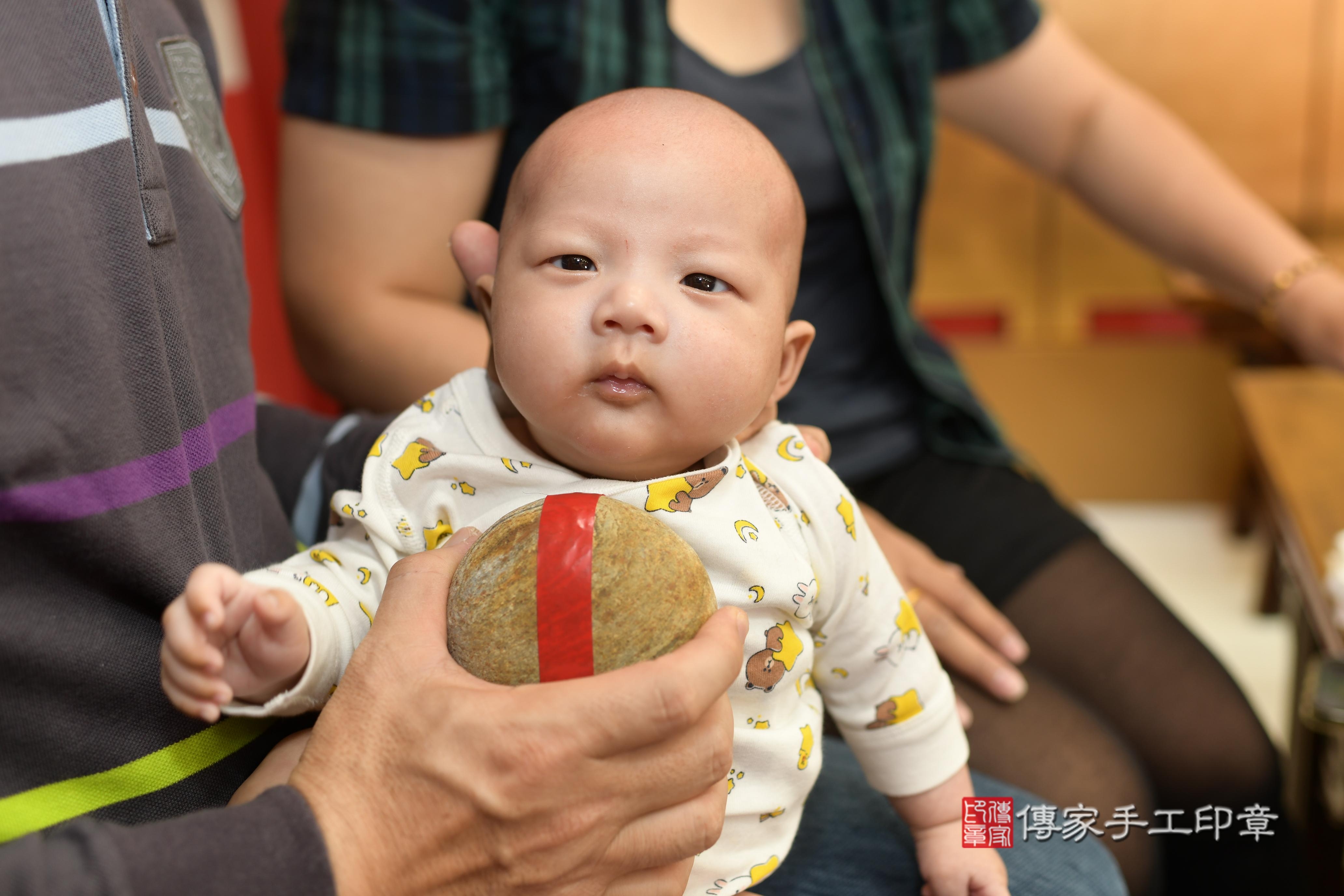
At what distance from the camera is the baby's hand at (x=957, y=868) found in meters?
0.77

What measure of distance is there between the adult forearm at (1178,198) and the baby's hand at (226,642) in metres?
1.30

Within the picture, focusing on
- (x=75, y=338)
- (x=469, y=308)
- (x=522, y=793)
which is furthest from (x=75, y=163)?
(x=469, y=308)

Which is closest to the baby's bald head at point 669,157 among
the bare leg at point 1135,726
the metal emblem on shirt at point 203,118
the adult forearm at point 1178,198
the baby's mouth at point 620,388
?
the baby's mouth at point 620,388

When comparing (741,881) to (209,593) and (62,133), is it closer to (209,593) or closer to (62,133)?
(209,593)

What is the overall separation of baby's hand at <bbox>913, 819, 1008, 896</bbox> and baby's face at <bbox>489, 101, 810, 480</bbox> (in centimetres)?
36

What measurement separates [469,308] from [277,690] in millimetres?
714

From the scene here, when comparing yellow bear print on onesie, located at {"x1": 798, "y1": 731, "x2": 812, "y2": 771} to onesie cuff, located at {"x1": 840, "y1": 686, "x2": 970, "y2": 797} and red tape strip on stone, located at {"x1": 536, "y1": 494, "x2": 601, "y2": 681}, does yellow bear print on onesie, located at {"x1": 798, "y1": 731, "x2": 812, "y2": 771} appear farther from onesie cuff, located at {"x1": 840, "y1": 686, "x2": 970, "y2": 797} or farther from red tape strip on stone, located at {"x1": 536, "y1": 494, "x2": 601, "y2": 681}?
red tape strip on stone, located at {"x1": 536, "y1": 494, "x2": 601, "y2": 681}

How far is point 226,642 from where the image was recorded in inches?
23.7

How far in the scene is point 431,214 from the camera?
1.16m

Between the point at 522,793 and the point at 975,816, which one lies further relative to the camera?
the point at 975,816

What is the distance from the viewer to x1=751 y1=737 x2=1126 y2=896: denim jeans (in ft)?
2.65

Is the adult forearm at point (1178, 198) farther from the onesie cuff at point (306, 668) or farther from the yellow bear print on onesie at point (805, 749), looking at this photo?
the onesie cuff at point (306, 668)

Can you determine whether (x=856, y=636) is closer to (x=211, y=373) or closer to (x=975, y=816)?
(x=975, y=816)

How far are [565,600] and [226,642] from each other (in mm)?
195
